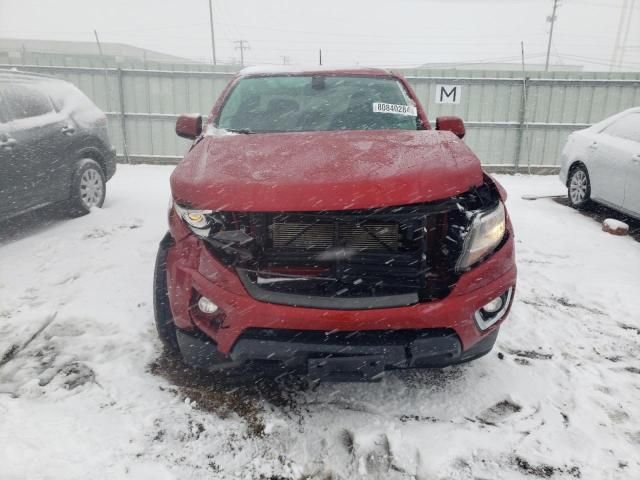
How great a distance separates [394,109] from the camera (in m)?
3.57

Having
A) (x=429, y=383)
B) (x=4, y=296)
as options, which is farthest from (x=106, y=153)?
(x=429, y=383)

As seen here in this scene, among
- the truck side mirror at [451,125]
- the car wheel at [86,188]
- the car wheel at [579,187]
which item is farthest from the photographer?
the car wheel at [579,187]

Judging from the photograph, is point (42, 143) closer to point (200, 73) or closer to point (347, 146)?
point (347, 146)

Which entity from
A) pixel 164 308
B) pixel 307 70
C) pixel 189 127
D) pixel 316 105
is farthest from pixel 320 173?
pixel 307 70

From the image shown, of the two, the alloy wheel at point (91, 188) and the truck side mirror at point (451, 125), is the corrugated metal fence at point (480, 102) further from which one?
the truck side mirror at point (451, 125)

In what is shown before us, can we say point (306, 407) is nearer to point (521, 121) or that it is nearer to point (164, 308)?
point (164, 308)

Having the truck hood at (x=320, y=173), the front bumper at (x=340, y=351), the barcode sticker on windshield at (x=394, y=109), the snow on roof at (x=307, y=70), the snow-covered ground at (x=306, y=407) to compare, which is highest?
the snow on roof at (x=307, y=70)

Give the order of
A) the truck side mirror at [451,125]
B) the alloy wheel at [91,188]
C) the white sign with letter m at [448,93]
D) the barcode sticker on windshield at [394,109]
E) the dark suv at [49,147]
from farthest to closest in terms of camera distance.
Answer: the white sign with letter m at [448,93], the alloy wheel at [91,188], the dark suv at [49,147], the truck side mirror at [451,125], the barcode sticker on windshield at [394,109]

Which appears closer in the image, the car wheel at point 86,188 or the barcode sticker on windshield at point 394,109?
the barcode sticker on windshield at point 394,109

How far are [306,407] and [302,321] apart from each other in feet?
2.19

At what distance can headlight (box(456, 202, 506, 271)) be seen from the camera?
2.16 m

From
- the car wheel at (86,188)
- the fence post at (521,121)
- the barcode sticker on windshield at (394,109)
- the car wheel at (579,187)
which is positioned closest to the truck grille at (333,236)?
the barcode sticker on windshield at (394,109)

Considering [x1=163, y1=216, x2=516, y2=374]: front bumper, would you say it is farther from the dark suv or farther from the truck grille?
the dark suv

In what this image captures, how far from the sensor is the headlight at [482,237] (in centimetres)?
216
